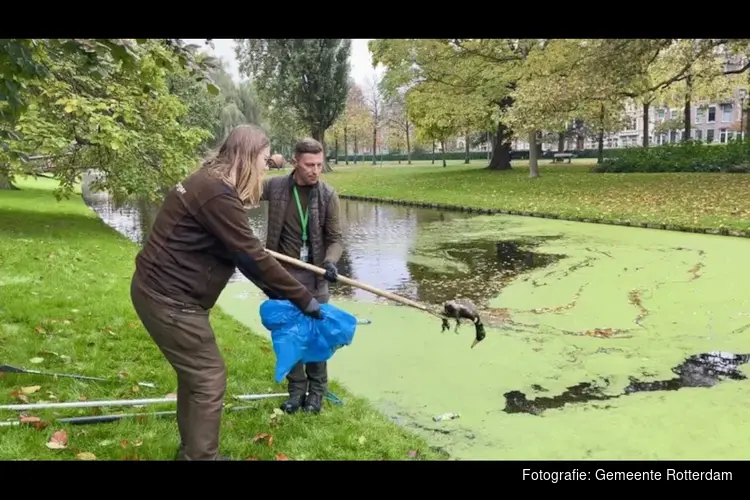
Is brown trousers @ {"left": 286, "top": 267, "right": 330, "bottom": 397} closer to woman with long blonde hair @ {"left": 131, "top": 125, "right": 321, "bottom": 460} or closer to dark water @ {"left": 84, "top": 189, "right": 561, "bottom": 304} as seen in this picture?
woman with long blonde hair @ {"left": 131, "top": 125, "right": 321, "bottom": 460}

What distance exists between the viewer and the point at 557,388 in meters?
4.70

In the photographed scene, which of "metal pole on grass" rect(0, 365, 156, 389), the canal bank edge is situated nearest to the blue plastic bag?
"metal pole on grass" rect(0, 365, 156, 389)

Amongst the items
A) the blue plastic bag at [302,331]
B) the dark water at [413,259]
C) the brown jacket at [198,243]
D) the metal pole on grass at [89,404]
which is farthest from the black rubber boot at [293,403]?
the dark water at [413,259]

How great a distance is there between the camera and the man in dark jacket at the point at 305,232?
386cm

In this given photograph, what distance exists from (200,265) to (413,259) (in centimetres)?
813

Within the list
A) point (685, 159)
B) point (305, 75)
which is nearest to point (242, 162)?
point (685, 159)

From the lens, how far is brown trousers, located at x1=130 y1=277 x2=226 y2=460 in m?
2.71

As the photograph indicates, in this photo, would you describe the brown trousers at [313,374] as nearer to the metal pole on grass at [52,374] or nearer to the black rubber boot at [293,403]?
the black rubber boot at [293,403]
